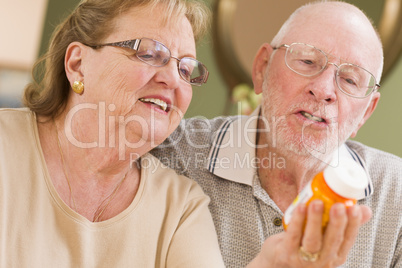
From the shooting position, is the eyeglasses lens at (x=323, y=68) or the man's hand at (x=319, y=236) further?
the eyeglasses lens at (x=323, y=68)

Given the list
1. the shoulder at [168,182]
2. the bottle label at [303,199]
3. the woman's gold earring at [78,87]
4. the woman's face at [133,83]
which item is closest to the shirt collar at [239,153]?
the shoulder at [168,182]

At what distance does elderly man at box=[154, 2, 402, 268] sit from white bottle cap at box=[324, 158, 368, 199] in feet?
2.25

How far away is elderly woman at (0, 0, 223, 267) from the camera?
131cm

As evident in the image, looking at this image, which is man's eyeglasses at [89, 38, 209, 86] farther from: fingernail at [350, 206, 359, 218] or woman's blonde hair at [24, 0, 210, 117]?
fingernail at [350, 206, 359, 218]

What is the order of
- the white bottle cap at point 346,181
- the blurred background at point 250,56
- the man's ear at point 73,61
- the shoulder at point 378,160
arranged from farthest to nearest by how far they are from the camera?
1. the blurred background at point 250,56
2. the shoulder at point 378,160
3. the man's ear at point 73,61
4. the white bottle cap at point 346,181

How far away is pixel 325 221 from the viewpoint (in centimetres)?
92

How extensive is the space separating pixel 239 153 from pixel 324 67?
40 centimetres

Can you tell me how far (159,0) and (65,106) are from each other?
1.34 ft

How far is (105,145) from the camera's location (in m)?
1.38

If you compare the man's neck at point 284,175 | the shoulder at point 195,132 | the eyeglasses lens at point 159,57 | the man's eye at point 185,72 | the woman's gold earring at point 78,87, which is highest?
the eyeglasses lens at point 159,57

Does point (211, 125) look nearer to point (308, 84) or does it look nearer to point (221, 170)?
point (221, 170)

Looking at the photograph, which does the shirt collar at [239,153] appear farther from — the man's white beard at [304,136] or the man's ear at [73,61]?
the man's ear at [73,61]

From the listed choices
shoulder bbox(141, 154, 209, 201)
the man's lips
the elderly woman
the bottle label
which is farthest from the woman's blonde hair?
the bottle label

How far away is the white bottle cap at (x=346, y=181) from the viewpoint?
882mm
